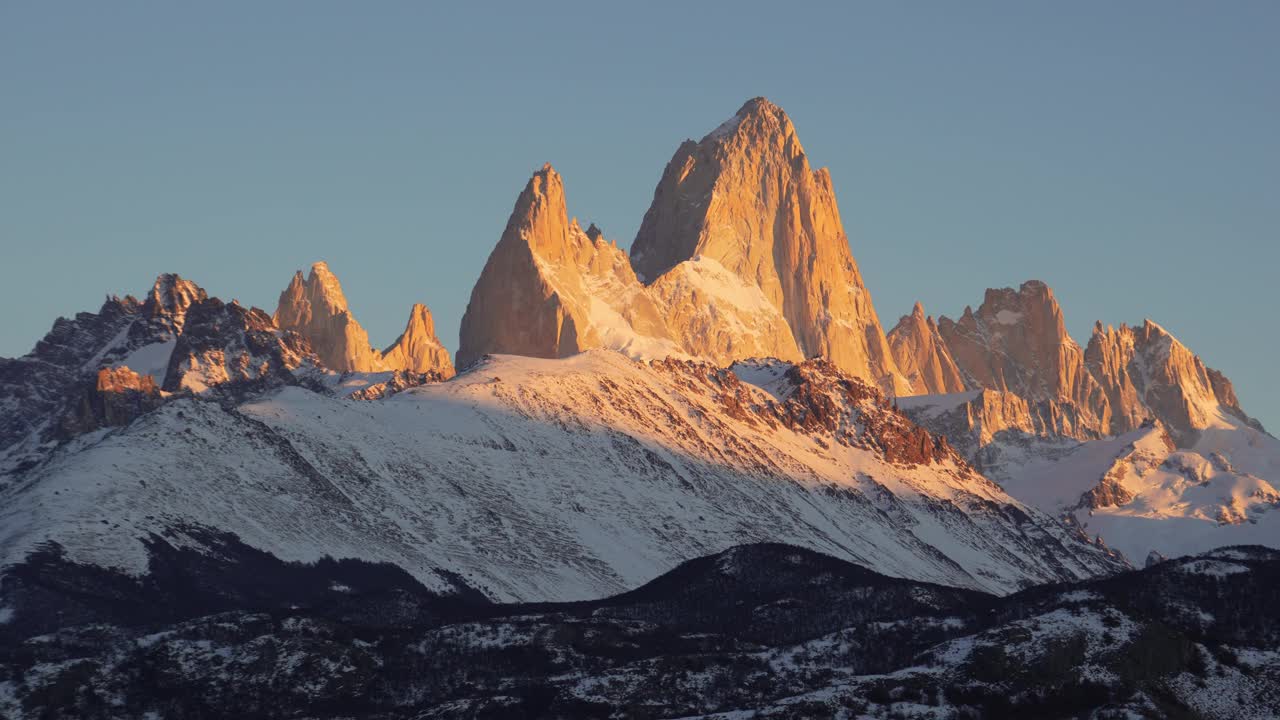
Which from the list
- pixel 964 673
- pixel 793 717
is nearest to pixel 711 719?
pixel 793 717

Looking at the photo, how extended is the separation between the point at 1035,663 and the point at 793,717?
20.7 m

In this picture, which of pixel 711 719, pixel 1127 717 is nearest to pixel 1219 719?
pixel 1127 717

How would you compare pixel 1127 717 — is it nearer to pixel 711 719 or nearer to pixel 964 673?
pixel 964 673

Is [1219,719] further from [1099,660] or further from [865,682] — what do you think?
[865,682]

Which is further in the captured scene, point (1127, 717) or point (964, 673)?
point (964, 673)

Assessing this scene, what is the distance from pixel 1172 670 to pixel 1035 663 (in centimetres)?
1018

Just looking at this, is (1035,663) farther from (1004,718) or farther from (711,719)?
(711,719)

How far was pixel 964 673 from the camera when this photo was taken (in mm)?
197875

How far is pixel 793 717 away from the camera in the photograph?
7441 inches

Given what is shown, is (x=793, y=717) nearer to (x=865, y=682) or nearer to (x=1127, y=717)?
(x=865, y=682)

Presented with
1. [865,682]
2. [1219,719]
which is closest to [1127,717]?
[1219,719]

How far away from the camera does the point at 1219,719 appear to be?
→ 187m

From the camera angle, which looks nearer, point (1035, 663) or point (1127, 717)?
point (1127, 717)

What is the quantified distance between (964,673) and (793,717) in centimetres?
1633
